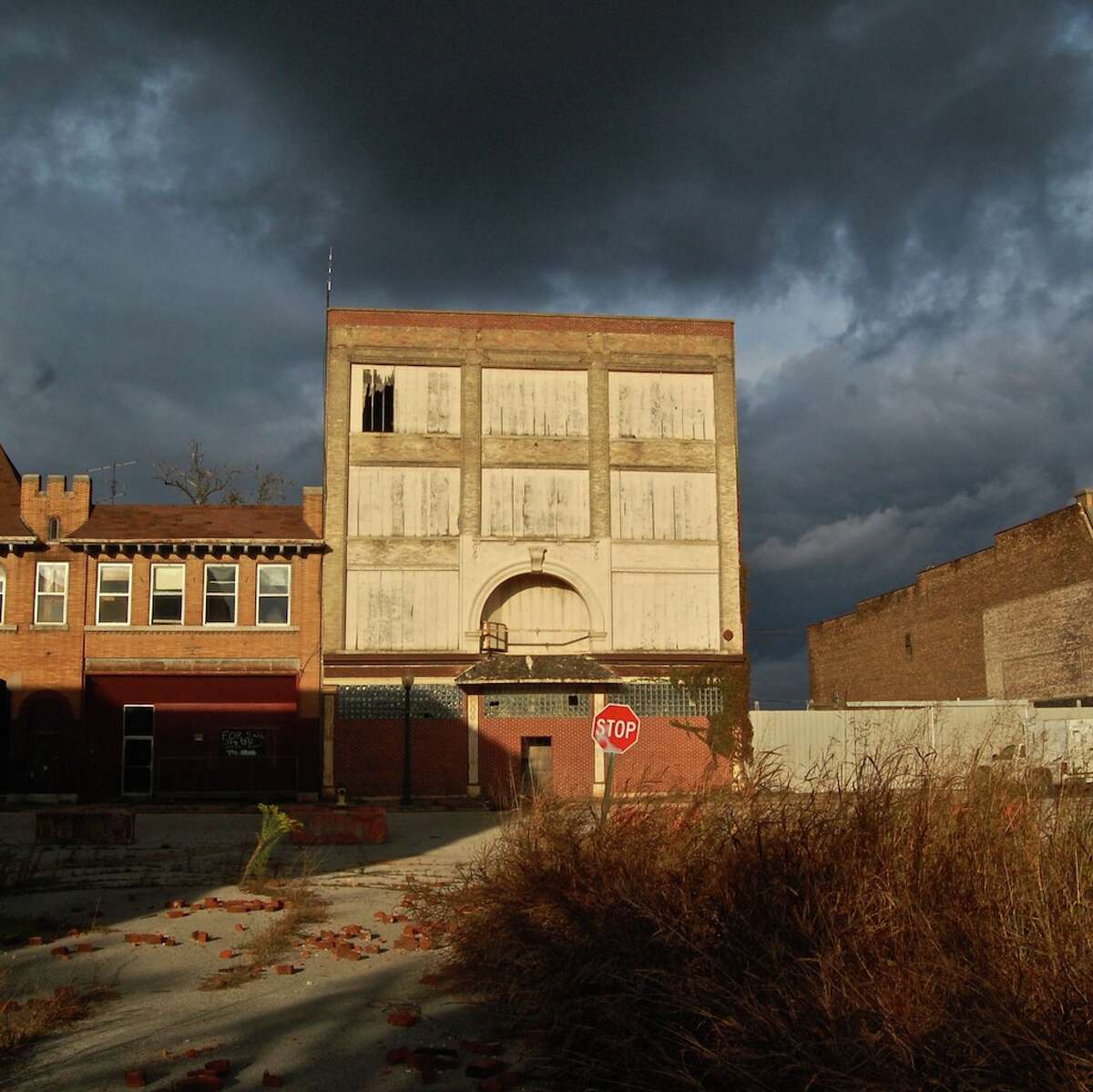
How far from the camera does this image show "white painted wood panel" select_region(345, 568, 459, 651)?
37.7 m

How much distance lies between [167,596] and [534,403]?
1317cm

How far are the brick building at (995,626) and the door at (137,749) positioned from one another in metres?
25.8

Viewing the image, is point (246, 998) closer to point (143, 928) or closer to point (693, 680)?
point (143, 928)

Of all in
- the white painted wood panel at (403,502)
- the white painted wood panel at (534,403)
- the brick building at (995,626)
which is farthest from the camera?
the brick building at (995,626)

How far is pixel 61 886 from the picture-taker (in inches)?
605

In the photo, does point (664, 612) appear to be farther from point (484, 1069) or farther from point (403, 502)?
point (484, 1069)

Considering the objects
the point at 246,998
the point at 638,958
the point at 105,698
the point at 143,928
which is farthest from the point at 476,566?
the point at 638,958

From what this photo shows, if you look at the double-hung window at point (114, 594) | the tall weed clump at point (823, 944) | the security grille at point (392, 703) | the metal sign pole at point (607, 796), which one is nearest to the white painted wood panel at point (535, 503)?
the security grille at point (392, 703)

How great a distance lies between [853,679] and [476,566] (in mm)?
29587

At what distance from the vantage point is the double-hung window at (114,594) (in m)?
37.7

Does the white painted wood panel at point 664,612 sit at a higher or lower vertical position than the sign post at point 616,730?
higher

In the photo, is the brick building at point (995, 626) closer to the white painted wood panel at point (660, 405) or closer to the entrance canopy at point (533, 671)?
the white painted wood panel at point (660, 405)

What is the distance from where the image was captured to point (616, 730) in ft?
48.0

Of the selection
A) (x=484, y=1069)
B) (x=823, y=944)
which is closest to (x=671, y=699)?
(x=484, y=1069)
